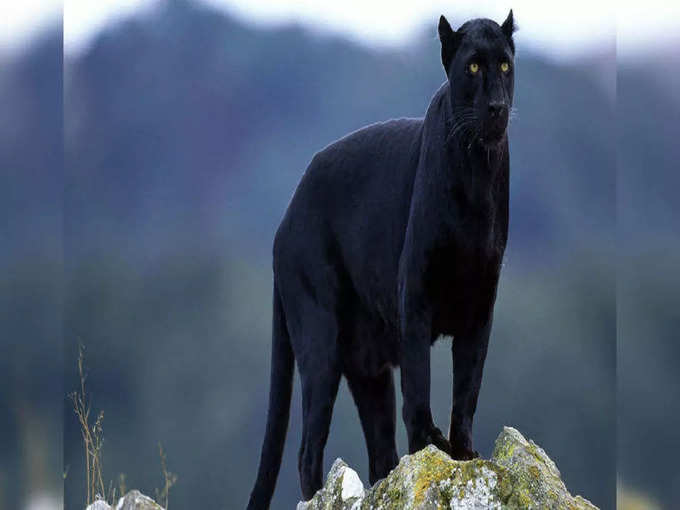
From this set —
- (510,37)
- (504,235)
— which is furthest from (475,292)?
(510,37)

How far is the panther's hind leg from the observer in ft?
16.0

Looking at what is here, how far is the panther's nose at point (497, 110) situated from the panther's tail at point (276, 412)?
5.35 ft

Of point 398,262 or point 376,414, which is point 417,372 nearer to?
point 398,262

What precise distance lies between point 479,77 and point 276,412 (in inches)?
76.0

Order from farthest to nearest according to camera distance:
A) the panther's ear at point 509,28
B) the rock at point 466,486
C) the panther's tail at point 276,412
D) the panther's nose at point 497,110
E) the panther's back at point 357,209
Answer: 1. the panther's tail at point 276,412
2. the panther's back at point 357,209
3. the panther's ear at point 509,28
4. the panther's nose at point 497,110
5. the rock at point 466,486

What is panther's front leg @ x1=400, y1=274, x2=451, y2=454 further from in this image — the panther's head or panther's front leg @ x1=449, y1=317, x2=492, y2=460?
the panther's head

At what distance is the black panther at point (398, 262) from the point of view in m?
3.87

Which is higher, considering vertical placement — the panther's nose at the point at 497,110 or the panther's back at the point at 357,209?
the panther's nose at the point at 497,110

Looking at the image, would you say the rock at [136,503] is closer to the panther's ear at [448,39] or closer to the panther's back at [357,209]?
the panther's back at [357,209]

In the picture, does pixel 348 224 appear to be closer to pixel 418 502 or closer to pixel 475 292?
pixel 475 292

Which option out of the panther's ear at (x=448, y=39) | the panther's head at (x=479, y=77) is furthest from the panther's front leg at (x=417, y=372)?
the panther's ear at (x=448, y=39)

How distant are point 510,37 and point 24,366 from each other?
2.09 metres

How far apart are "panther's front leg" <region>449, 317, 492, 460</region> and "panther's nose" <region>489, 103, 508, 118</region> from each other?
0.82 meters

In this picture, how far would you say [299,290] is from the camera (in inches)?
187
